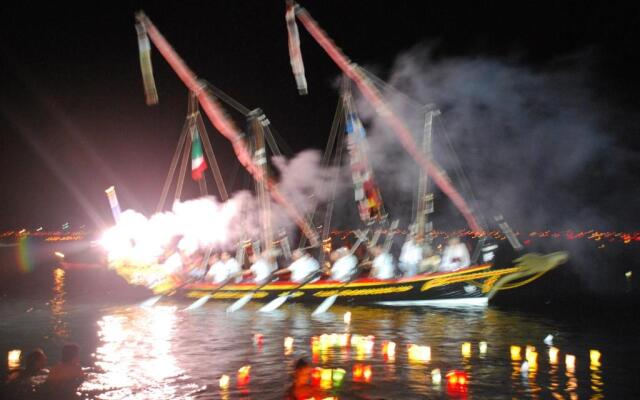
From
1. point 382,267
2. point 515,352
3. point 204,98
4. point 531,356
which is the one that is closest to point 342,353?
point 515,352

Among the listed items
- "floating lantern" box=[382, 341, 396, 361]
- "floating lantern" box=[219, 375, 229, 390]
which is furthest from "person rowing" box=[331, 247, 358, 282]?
"floating lantern" box=[219, 375, 229, 390]

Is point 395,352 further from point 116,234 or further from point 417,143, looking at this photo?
point 116,234

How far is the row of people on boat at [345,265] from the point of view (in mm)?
20344

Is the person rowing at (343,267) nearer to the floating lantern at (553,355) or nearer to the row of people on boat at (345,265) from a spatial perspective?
the row of people on boat at (345,265)

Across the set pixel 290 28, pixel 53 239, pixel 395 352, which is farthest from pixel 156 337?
pixel 53 239

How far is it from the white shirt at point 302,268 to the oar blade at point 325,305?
1347 millimetres

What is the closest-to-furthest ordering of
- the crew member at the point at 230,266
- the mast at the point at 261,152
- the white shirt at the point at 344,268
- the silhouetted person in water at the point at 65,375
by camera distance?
the silhouetted person in water at the point at 65,375
the white shirt at the point at 344,268
the crew member at the point at 230,266
the mast at the point at 261,152

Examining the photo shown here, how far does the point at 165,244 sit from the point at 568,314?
17003 mm

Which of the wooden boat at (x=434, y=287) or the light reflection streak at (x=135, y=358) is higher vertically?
the wooden boat at (x=434, y=287)

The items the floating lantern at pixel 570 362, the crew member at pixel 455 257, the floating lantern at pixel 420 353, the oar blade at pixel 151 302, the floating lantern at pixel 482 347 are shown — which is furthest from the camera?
the oar blade at pixel 151 302

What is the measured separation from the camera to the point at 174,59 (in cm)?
2570

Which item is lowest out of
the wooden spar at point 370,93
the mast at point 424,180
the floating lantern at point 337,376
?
the floating lantern at point 337,376

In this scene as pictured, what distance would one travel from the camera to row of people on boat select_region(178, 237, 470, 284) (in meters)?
20.3

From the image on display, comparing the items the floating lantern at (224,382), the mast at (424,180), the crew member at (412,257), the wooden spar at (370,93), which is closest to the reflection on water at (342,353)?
the floating lantern at (224,382)
